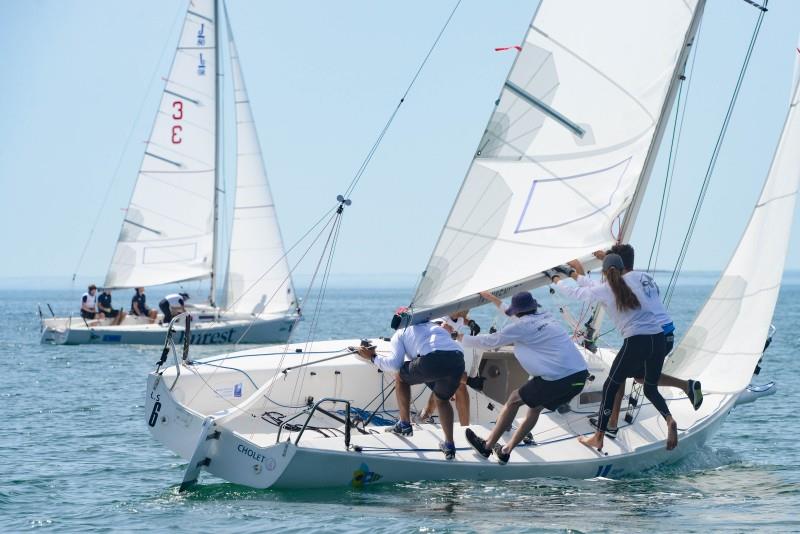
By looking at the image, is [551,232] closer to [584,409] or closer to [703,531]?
[584,409]

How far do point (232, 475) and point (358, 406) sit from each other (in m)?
2.43

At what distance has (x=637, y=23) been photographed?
1142 cm

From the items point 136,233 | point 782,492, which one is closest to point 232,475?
point 782,492

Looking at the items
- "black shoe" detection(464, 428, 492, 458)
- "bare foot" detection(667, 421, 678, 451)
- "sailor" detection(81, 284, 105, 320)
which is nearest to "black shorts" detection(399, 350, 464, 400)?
"black shoe" detection(464, 428, 492, 458)

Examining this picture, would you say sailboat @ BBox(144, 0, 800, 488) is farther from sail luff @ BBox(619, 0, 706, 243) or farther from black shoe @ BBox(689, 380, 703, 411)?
black shoe @ BBox(689, 380, 703, 411)

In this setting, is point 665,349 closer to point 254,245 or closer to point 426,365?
point 426,365

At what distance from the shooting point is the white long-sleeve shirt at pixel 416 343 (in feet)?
33.8

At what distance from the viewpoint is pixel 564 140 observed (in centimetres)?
1130

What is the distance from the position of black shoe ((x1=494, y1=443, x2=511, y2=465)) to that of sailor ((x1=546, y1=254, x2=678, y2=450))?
3.20 ft

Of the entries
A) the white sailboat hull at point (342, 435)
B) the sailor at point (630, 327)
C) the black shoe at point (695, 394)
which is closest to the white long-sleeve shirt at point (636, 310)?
the sailor at point (630, 327)

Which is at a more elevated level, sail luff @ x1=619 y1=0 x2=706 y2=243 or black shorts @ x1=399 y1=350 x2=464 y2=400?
sail luff @ x1=619 y1=0 x2=706 y2=243

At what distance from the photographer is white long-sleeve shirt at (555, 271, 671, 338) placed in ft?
34.0

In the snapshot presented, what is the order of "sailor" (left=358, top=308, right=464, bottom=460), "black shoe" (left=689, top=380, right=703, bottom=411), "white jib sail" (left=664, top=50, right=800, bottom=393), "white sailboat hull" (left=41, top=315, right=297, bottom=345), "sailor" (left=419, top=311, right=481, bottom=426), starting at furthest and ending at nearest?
"white sailboat hull" (left=41, top=315, right=297, bottom=345) → "white jib sail" (left=664, top=50, right=800, bottom=393) → "sailor" (left=419, top=311, right=481, bottom=426) → "black shoe" (left=689, top=380, right=703, bottom=411) → "sailor" (left=358, top=308, right=464, bottom=460)

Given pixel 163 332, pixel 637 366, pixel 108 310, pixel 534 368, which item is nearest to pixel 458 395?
pixel 534 368
